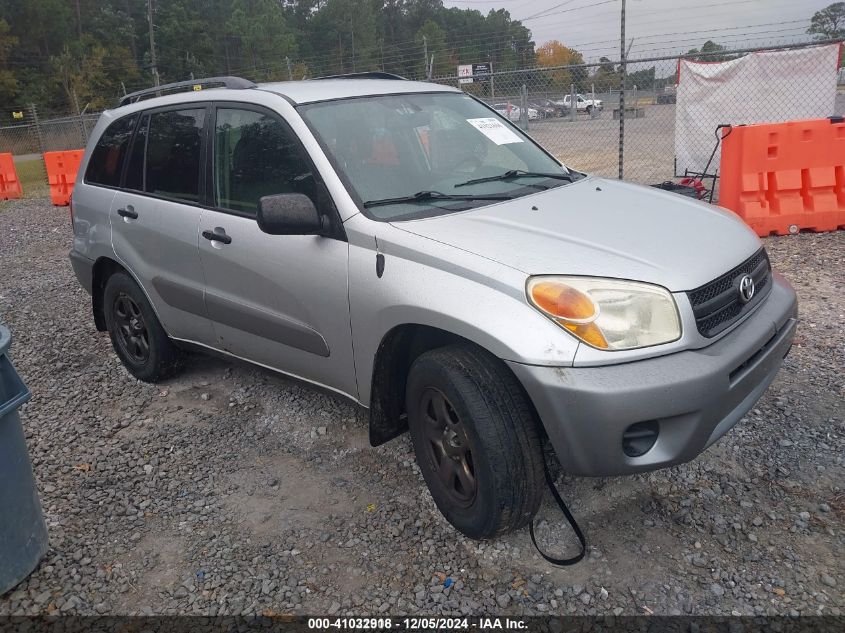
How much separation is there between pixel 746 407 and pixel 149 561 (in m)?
2.56

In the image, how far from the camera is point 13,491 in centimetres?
288

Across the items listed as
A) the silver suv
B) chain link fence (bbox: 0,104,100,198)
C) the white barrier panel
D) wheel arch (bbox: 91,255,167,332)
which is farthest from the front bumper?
chain link fence (bbox: 0,104,100,198)

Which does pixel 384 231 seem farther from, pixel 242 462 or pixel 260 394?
pixel 260 394

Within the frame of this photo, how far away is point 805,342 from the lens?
15.5ft

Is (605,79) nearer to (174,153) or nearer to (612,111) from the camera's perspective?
(612,111)

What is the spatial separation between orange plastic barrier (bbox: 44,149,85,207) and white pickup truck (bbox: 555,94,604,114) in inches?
472

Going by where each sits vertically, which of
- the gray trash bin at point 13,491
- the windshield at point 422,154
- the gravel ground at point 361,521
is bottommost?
the gravel ground at point 361,521

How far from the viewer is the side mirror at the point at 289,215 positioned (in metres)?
3.13

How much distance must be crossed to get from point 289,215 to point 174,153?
1570 mm

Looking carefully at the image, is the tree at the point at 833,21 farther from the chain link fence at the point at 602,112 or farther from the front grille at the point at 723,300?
the front grille at the point at 723,300

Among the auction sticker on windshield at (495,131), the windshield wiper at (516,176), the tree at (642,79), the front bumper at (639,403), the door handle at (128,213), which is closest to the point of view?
the front bumper at (639,403)

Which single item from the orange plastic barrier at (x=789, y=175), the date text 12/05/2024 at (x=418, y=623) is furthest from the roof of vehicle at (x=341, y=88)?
the orange plastic barrier at (x=789, y=175)

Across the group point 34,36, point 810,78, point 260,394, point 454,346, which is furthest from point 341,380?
point 34,36

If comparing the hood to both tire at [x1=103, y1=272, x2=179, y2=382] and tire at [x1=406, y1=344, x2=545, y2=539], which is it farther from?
tire at [x1=103, y1=272, x2=179, y2=382]
